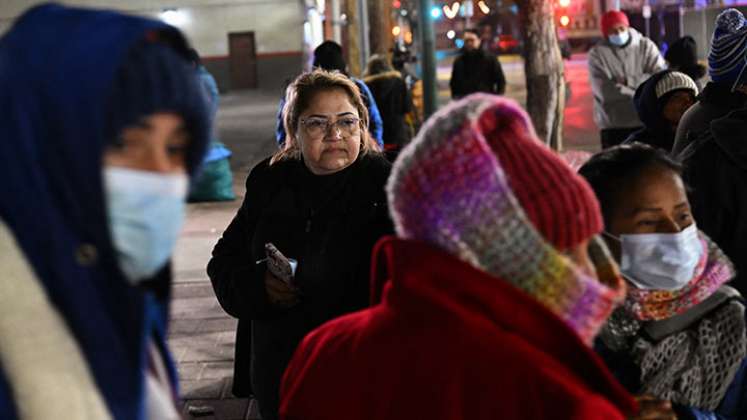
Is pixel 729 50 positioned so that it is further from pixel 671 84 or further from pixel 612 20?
pixel 612 20

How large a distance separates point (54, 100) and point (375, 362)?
2.61ft

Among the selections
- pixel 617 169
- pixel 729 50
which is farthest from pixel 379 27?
pixel 617 169

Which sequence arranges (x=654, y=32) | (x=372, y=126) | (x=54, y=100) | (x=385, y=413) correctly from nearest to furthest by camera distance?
(x=54, y=100) → (x=385, y=413) → (x=372, y=126) → (x=654, y=32)

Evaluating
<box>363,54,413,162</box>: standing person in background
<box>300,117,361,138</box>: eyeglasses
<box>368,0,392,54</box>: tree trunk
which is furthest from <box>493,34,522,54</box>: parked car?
<box>300,117,361,138</box>: eyeglasses

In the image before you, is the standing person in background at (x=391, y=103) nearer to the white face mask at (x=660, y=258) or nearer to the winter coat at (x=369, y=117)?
the winter coat at (x=369, y=117)

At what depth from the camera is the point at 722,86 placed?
4535 millimetres

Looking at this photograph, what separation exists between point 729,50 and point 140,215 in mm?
3742

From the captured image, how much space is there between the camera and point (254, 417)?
5.18m

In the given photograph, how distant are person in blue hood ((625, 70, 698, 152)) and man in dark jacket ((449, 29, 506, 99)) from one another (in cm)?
780

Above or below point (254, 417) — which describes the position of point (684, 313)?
above

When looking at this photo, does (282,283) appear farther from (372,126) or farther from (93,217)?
(372,126)

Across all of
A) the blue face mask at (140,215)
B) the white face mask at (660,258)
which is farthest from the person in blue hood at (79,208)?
the white face mask at (660,258)

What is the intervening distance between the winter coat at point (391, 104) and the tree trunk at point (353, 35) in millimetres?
8440

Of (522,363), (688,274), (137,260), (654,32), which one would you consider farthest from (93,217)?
(654,32)
